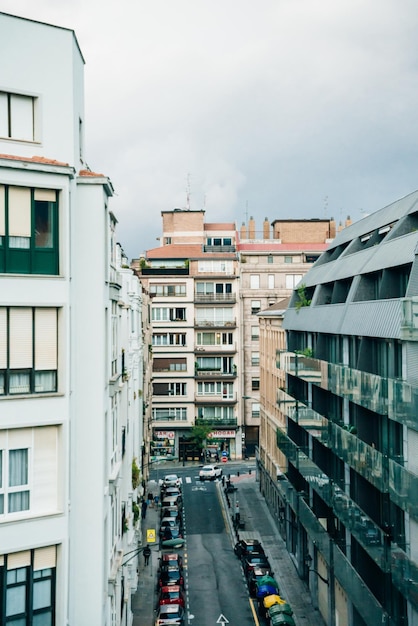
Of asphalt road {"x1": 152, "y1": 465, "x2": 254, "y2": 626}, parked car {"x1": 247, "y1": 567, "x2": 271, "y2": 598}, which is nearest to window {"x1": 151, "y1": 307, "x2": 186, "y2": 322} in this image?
asphalt road {"x1": 152, "y1": 465, "x2": 254, "y2": 626}

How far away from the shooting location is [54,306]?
724 inches

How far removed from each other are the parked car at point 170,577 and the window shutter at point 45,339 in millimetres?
29675

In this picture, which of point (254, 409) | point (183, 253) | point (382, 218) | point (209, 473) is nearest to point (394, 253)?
point (382, 218)

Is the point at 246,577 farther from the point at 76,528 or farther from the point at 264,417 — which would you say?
the point at 76,528

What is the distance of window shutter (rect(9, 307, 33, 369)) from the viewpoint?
698 inches

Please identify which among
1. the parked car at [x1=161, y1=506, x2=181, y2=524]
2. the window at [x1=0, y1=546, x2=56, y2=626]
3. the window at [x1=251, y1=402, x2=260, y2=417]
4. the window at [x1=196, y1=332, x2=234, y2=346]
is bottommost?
the parked car at [x1=161, y1=506, x2=181, y2=524]

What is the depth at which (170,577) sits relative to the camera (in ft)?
147

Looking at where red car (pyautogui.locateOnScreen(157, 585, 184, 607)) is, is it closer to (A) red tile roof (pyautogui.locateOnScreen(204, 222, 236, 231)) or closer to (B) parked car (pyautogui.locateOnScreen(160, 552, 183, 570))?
(B) parked car (pyautogui.locateOnScreen(160, 552, 183, 570))

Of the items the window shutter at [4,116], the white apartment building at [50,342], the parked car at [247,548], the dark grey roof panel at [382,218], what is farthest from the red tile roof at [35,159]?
the parked car at [247,548]

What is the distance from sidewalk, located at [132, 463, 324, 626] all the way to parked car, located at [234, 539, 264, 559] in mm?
1503

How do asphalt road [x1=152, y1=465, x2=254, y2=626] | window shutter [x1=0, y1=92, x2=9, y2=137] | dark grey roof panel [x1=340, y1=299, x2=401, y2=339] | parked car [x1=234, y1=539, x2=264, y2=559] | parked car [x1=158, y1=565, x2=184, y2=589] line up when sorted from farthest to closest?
parked car [x1=234, y1=539, x2=264, y2=559] → parked car [x1=158, y1=565, x2=184, y2=589] → asphalt road [x1=152, y1=465, x2=254, y2=626] → dark grey roof panel [x1=340, y1=299, x2=401, y2=339] → window shutter [x1=0, y1=92, x2=9, y2=137]

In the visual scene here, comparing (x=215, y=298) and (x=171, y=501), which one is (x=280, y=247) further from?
(x=171, y=501)

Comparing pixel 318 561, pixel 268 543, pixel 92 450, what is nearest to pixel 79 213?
pixel 92 450

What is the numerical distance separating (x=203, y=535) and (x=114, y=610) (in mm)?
34498
